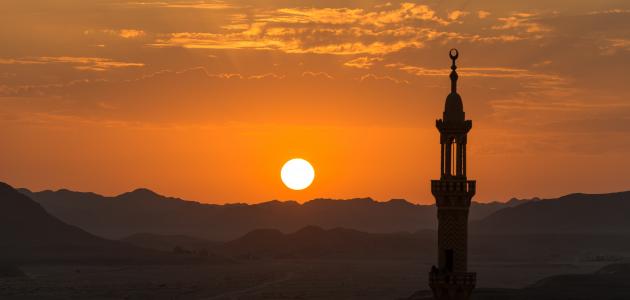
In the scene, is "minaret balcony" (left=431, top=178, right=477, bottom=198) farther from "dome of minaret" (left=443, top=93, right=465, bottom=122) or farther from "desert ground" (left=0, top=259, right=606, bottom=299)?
"desert ground" (left=0, top=259, right=606, bottom=299)

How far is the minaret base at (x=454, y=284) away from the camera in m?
33.7

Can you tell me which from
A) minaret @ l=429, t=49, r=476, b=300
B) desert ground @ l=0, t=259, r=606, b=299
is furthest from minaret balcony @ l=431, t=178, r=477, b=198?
desert ground @ l=0, t=259, r=606, b=299

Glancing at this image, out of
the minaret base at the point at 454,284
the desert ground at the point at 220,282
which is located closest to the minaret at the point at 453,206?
the minaret base at the point at 454,284

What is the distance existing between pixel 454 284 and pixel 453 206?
84.9 inches

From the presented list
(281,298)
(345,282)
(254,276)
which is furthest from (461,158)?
(254,276)

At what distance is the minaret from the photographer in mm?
33656

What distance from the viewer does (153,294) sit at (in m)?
142

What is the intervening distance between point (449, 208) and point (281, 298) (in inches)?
4022

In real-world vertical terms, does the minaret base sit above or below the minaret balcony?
below

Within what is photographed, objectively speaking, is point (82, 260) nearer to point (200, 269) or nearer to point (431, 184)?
point (200, 269)

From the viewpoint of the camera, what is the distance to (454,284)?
33.8 meters

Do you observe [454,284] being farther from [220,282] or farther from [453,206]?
[220,282]

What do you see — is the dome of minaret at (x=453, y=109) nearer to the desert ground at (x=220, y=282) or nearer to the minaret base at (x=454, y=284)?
the minaret base at (x=454, y=284)

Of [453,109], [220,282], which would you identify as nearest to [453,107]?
[453,109]
